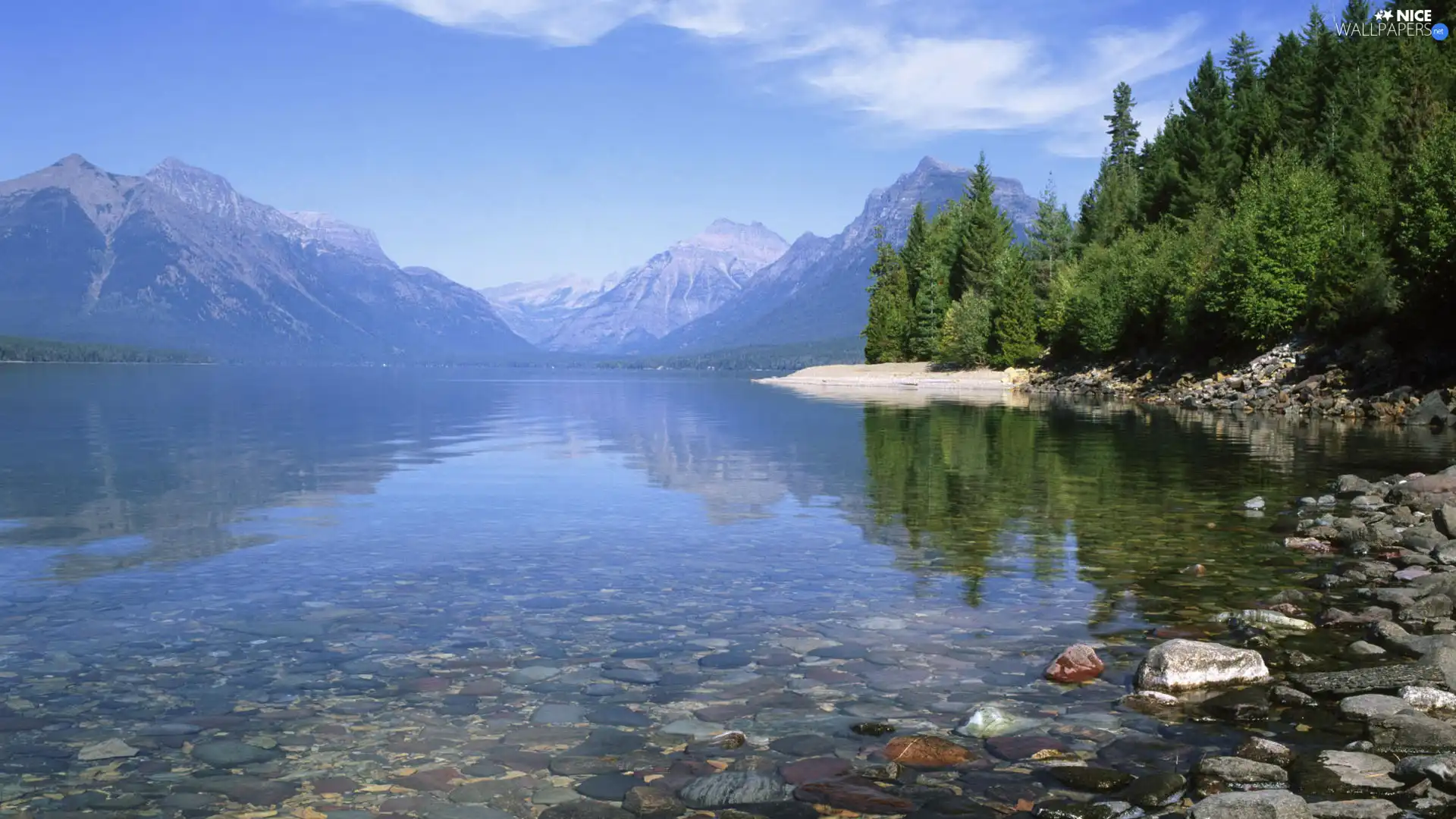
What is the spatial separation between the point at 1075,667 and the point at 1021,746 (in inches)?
96.8

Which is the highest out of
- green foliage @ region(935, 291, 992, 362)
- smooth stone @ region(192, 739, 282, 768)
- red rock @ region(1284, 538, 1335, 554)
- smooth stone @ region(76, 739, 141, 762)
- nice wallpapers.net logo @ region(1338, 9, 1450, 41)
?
nice wallpapers.net logo @ region(1338, 9, 1450, 41)

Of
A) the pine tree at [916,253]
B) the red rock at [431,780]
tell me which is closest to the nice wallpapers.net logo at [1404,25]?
the pine tree at [916,253]

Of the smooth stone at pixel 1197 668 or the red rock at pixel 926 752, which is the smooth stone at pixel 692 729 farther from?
the smooth stone at pixel 1197 668

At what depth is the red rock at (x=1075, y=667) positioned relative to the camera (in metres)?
11.8

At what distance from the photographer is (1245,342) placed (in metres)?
84.5

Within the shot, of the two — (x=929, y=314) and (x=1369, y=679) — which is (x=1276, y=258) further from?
(x=1369, y=679)

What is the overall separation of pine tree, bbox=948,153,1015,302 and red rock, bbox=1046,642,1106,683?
458 ft

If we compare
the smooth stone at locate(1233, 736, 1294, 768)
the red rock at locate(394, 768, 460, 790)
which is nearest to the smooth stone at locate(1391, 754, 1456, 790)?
the smooth stone at locate(1233, 736, 1294, 768)

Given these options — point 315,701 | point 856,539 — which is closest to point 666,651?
point 315,701

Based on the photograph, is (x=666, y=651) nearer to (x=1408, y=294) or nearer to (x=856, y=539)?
(x=856, y=539)

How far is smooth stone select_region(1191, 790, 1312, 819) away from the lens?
7672mm

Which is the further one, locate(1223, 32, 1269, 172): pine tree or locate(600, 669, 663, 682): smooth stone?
locate(1223, 32, 1269, 172): pine tree

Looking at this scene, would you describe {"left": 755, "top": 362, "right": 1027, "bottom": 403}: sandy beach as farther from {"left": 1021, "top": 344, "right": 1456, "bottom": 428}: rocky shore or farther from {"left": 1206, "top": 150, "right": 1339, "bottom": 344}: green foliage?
{"left": 1206, "top": 150, "right": 1339, "bottom": 344}: green foliage

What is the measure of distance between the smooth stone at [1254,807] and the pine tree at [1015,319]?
124 metres
